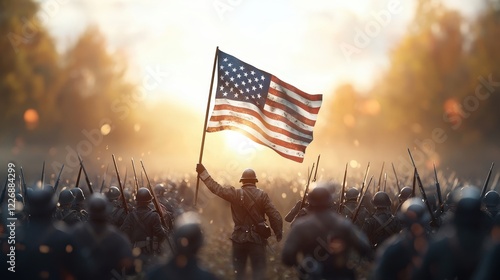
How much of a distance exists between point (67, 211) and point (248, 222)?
3726 millimetres

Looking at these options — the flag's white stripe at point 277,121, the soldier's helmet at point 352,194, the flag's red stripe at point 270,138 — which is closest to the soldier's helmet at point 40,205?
the flag's red stripe at point 270,138

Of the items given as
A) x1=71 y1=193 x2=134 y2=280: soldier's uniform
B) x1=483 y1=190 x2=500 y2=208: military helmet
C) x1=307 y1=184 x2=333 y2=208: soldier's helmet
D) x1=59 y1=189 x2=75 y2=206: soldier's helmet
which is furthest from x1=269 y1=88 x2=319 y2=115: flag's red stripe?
x1=71 y1=193 x2=134 y2=280: soldier's uniform

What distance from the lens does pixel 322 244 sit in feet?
23.8

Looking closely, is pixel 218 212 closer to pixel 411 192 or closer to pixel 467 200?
pixel 411 192

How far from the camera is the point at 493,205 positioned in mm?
13062

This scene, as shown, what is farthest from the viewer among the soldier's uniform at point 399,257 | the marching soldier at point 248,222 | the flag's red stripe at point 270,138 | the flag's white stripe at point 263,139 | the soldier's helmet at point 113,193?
the soldier's helmet at point 113,193

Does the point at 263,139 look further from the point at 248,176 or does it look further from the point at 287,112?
the point at 248,176

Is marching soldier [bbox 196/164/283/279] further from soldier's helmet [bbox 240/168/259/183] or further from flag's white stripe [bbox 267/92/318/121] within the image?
flag's white stripe [bbox 267/92/318/121]

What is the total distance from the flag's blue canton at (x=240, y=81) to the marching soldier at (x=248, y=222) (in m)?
1.66

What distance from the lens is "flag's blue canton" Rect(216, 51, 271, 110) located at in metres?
12.4

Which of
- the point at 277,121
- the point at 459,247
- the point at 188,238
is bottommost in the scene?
the point at 188,238

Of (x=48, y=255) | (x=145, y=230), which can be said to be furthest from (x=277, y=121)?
(x=48, y=255)

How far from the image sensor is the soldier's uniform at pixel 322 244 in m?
7.10

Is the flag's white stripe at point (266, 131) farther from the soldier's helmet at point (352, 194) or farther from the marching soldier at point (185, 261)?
the marching soldier at point (185, 261)
